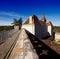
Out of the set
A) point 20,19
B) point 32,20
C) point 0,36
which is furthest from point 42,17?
point 0,36

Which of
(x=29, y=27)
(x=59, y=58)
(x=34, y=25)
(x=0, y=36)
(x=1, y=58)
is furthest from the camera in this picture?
(x=29, y=27)

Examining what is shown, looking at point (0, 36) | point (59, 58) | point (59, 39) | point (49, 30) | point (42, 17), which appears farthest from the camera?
point (42, 17)

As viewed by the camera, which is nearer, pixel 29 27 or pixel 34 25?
pixel 34 25

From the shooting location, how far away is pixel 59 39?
63031mm

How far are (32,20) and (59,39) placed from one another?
1941cm

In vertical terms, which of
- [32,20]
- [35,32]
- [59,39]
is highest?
[32,20]

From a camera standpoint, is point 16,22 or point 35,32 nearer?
point 35,32

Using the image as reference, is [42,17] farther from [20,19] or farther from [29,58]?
[29,58]

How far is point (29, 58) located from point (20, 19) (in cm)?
10925

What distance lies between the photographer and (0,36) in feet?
50.3

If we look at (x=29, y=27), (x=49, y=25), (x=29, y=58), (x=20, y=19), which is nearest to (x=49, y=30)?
(x=49, y=25)

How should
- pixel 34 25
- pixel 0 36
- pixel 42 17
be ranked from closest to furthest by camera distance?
pixel 0 36 < pixel 34 25 < pixel 42 17

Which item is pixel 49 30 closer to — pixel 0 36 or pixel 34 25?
pixel 34 25

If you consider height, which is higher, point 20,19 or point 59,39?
point 20,19
